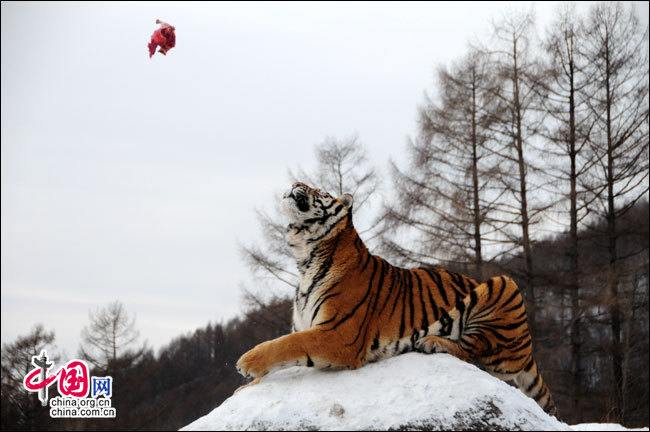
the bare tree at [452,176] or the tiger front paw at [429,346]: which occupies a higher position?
the bare tree at [452,176]

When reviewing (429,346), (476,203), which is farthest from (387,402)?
(476,203)

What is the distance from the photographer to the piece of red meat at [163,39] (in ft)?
20.2

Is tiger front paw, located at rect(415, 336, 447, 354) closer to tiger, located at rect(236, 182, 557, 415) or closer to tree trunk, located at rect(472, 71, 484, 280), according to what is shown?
tiger, located at rect(236, 182, 557, 415)

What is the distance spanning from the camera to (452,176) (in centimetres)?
1844

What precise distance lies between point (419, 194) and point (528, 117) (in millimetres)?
3647

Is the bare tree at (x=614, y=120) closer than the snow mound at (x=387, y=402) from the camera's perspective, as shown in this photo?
No

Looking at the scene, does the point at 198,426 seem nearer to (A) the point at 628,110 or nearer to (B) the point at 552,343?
(B) the point at 552,343

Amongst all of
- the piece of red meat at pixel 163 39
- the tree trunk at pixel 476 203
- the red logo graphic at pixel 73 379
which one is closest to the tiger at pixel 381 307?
the piece of red meat at pixel 163 39

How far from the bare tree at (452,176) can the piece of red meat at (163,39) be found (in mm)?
12036

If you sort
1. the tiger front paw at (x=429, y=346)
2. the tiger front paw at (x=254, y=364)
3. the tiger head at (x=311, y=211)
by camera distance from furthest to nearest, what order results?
the tiger head at (x=311, y=211) < the tiger front paw at (x=429, y=346) < the tiger front paw at (x=254, y=364)

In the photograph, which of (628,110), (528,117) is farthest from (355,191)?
(628,110)

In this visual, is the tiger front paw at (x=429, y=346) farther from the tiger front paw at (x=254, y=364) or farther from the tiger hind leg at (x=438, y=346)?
the tiger front paw at (x=254, y=364)

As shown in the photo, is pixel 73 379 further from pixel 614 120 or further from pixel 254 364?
pixel 614 120

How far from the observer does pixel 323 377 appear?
521cm
